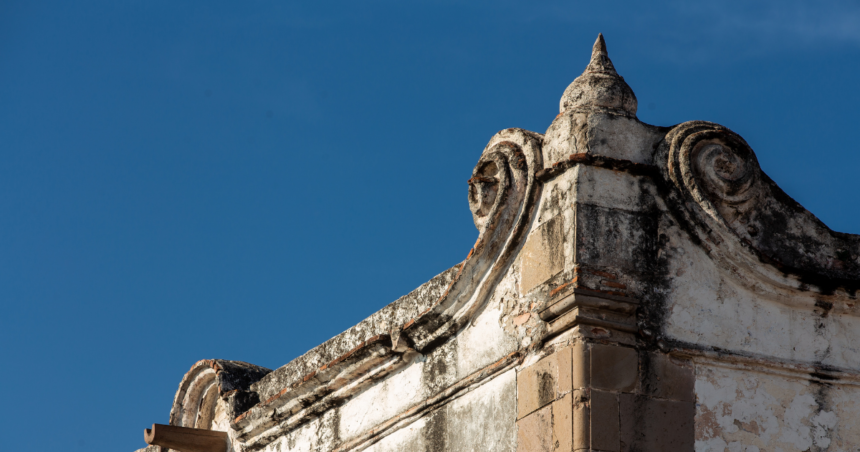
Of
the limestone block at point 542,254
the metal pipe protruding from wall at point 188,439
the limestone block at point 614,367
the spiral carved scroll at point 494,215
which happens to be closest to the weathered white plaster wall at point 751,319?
the limestone block at point 614,367

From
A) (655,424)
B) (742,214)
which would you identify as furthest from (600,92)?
(655,424)

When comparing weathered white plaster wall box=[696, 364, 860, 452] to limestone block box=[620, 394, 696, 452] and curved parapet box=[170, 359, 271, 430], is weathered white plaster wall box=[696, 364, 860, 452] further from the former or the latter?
curved parapet box=[170, 359, 271, 430]

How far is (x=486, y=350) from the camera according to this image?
6.36 metres

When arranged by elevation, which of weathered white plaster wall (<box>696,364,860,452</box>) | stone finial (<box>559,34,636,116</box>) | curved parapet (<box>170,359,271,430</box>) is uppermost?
stone finial (<box>559,34,636,116</box>)

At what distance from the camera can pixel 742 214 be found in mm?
6078

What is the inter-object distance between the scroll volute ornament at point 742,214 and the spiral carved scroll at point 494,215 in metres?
0.71

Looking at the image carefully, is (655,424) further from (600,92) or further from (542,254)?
(600,92)

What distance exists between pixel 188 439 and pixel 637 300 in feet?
14.3

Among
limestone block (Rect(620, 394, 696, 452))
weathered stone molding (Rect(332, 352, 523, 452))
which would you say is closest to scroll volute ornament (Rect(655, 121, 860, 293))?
limestone block (Rect(620, 394, 696, 452))

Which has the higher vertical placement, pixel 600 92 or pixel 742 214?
pixel 600 92

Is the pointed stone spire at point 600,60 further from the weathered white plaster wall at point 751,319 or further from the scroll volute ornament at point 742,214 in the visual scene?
the weathered white plaster wall at point 751,319

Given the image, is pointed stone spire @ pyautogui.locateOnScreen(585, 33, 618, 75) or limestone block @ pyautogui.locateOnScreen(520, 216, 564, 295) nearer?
limestone block @ pyautogui.locateOnScreen(520, 216, 564, 295)

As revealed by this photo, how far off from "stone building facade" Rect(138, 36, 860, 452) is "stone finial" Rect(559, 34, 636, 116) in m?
0.01

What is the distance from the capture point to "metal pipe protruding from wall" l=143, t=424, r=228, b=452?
8.81m
